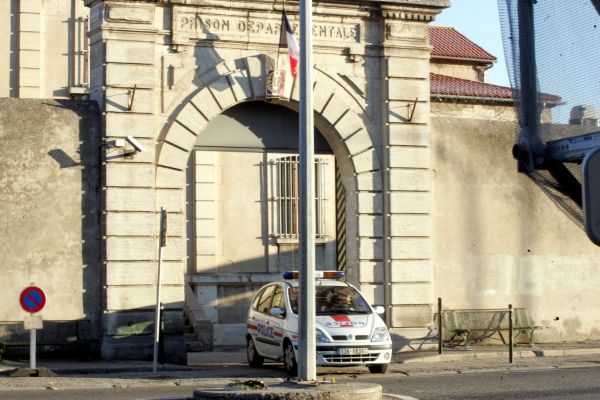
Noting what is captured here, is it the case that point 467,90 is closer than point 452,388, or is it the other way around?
point 452,388

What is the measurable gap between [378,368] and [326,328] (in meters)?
1.31

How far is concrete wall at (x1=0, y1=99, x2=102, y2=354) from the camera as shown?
69.3 feet

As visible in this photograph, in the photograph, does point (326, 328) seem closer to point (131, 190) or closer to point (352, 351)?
point (352, 351)

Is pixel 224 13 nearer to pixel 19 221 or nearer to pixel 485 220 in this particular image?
pixel 19 221

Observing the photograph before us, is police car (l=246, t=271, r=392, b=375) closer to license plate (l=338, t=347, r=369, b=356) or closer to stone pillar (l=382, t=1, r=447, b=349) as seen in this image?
license plate (l=338, t=347, r=369, b=356)

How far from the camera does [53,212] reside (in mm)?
21406

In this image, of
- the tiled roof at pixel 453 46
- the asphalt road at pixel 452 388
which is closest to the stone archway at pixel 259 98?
the asphalt road at pixel 452 388

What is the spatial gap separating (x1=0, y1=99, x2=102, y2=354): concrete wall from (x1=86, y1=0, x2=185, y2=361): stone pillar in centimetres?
36

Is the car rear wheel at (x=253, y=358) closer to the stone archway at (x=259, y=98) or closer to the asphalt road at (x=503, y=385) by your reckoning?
the asphalt road at (x=503, y=385)

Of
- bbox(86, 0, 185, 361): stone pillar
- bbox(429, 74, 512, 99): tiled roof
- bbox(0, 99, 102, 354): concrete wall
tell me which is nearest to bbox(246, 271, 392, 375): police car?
bbox(86, 0, 185, 361): stone pillar

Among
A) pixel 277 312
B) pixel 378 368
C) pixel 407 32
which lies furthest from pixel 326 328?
pixel 407 32

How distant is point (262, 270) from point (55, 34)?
12563mm

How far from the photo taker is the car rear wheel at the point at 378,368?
1923 centimetres

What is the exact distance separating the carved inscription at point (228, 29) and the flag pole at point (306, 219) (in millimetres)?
6808
